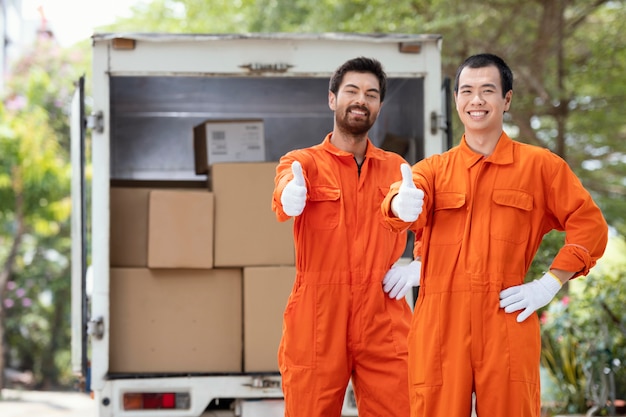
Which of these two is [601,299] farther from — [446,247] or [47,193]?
[47,193]

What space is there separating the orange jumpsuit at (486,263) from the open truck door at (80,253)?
2065 millimetres

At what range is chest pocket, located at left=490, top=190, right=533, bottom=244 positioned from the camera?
309 cm

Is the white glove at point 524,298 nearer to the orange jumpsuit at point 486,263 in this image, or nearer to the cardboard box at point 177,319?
the orange jumpsuit at point 486,263

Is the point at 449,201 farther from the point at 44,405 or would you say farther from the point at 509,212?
the point at 44,405

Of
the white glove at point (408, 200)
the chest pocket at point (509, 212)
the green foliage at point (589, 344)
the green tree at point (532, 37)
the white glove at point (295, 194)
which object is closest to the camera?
the white glove at point (408, 200)

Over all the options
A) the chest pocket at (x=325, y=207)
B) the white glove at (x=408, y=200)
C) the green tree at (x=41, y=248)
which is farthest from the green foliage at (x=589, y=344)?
the green tree at (x=41, y=248)

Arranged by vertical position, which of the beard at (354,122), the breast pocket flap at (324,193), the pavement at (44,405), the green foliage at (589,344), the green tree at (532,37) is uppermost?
the green tree at (532,37)

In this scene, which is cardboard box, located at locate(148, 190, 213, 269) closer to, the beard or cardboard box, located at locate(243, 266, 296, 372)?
cardboard box, located at locate(243, 266, 296, 372)

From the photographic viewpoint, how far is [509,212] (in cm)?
311

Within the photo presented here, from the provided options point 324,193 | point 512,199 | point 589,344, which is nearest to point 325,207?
point 324,193

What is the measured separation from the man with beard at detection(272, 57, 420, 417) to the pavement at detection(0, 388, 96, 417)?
6.12 metres

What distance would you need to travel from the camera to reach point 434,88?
455 centimetres

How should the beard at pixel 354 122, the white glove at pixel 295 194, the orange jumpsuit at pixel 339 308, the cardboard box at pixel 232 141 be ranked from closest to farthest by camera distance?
the white glove at pixel 295 194, the orange jumpsuit at pixel 339 308, the beard at pixel 354 122, the cardboard box at pixel 232 141

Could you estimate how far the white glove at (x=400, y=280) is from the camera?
359cm
